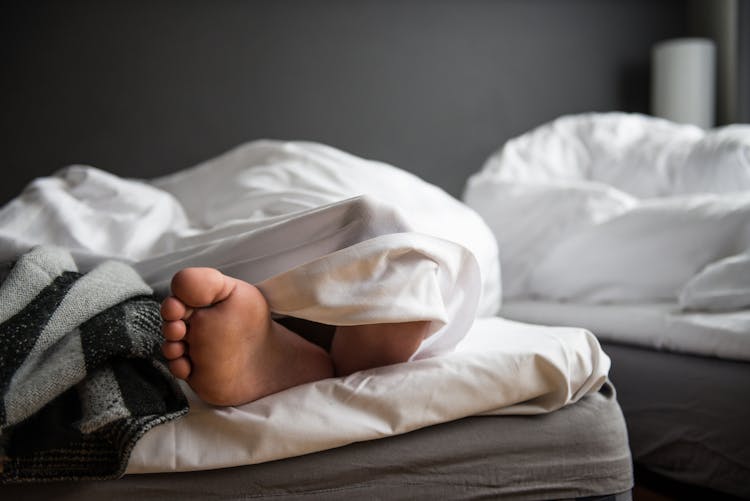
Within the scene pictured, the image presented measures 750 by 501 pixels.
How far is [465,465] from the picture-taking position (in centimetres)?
79

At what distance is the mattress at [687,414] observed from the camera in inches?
43.2

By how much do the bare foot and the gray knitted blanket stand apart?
5cm

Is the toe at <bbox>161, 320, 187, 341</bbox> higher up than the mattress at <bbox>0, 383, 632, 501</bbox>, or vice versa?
the toe at <bbox>161, 320, 187, 341</bbox>

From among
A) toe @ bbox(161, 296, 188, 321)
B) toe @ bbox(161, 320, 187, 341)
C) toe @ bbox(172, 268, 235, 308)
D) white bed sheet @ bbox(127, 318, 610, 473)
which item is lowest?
white bed sheet @ bbox(127, 318, 610, 473)

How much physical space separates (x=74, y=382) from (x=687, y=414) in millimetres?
968

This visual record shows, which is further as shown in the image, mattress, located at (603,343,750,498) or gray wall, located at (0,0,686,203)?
gray wall, located at (0,0,686,203)

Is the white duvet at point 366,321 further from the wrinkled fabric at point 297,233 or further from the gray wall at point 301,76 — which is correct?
the gray wall at point 301,76

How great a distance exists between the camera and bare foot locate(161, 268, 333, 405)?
0.70m

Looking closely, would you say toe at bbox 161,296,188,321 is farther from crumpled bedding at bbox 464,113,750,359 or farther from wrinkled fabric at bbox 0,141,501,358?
crumpled bedding at bbox 464,113,750,359

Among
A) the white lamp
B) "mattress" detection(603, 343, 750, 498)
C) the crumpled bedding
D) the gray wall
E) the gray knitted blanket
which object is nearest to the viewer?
the gray knitted blanket

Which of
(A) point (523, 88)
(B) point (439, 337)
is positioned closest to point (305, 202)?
(B) point (439, 337)

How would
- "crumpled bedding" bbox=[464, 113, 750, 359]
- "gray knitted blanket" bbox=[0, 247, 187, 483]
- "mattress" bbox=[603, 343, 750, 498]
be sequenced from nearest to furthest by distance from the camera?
1. "gray knitted blanket" bbox=[0, 247, 187, 483]
2. "mattress" bbox=[603, 343, 750, 498]
3. "crumpled bedding" bbox=[464, 113, 750, 359]

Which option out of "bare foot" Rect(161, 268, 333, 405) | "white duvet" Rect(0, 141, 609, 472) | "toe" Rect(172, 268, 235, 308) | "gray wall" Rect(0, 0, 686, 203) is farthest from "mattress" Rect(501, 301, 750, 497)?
"gray wall" Rect(0, 0, 686, 203)

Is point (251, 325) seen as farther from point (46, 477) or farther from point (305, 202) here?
point (305, 202)
